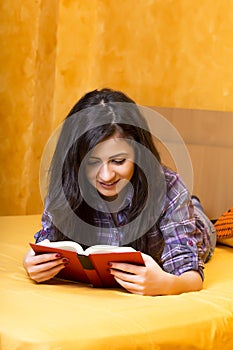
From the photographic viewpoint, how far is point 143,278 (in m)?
1.91

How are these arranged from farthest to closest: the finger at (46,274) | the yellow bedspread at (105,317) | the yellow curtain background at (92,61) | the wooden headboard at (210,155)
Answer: the yellow curtain background at (92,61) < the wooden headboard at (210,155) < the finger at (46,274) < the yellow bedspread at (105,317)

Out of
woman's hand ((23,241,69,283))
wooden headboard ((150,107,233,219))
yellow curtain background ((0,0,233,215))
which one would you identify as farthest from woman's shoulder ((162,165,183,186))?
yellow curtain background ((0,0,233,215))

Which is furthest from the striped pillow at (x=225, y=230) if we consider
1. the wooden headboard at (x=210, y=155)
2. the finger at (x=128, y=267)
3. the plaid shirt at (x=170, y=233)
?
the finger at (x=128, y=267)

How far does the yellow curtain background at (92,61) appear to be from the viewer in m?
3.57

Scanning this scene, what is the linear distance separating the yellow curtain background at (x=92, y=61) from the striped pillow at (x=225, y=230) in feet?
2.44

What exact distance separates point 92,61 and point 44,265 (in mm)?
2349

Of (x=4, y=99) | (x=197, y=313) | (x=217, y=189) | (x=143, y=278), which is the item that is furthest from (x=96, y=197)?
(x=4, y=99)

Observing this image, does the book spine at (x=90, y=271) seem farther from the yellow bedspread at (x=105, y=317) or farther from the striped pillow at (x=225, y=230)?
the striped pillow at (x=225, y=230)

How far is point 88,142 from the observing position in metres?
2.03

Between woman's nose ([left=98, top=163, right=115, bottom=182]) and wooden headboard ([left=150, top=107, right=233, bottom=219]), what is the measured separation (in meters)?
1.40

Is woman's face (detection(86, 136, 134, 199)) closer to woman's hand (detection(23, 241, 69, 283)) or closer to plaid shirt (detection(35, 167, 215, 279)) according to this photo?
plaid shirt (detection(35, 167, 215, 279))

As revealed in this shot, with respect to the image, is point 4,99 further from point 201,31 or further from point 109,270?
point 109,270

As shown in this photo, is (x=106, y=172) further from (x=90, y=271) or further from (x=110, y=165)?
(x=90, y=271)

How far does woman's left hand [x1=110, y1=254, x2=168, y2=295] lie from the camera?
1904mm
